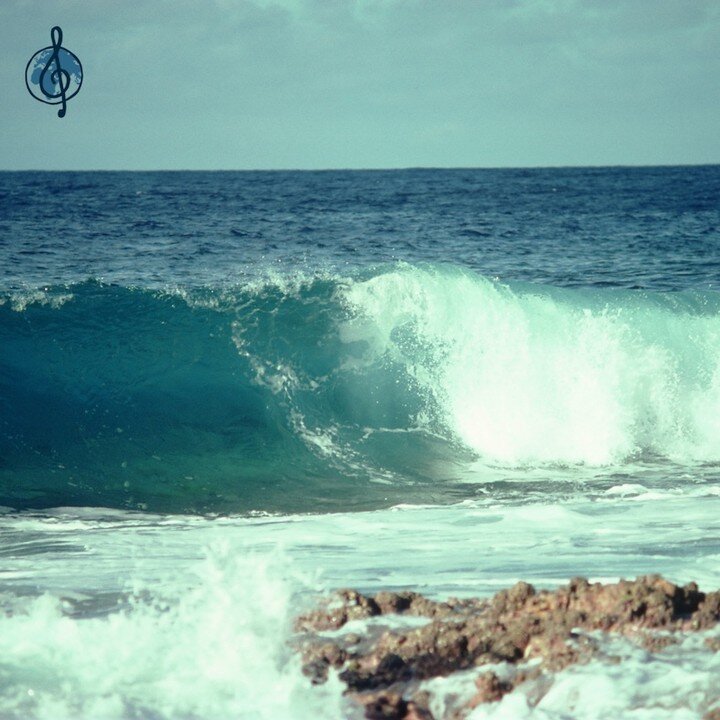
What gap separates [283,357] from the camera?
11.5m

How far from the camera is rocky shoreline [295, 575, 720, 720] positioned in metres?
3.92

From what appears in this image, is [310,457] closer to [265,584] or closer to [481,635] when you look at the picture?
[265,584]

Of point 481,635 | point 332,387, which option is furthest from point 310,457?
point 481,635

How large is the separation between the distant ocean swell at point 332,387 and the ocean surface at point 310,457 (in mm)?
33

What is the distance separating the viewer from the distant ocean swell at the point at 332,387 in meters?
9.02

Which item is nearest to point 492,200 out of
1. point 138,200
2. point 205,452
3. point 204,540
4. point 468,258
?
point 138,200

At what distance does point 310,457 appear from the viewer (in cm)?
961

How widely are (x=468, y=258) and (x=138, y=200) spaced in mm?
15434

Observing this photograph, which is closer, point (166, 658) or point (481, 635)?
point (481, 635)

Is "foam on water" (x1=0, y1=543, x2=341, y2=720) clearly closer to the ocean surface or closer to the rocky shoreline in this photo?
the ocean surface

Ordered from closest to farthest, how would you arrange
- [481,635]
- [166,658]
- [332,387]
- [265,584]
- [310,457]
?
1. [481,635]
2. [166,658]
3. [265,584]
4. [310,457]
5. [332,387]

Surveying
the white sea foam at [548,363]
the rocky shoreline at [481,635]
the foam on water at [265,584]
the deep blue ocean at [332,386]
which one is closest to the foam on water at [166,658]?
the foam on water at [265,584]

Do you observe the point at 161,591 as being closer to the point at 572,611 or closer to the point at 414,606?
the point at 414,606

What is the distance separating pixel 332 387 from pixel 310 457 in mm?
1515
